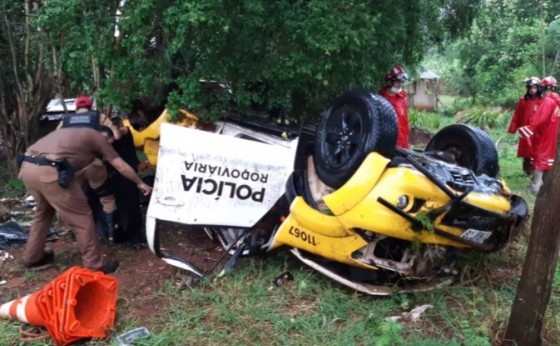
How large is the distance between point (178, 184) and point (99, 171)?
3.48 ft

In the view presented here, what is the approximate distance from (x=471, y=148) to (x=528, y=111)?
13.4ft

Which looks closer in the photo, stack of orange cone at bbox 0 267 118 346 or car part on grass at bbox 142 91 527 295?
stack of orange cone at bbox 0 267 118 346

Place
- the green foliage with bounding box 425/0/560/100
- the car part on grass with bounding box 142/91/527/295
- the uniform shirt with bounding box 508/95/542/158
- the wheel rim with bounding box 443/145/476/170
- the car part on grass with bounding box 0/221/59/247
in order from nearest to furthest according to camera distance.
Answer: the car part on grass with bounding box 142/91/527/295 < the wheel rim with bounding box 443/145/476/170 < the car part on grass with bounding box 0/221/59/247 < the uniform shirt with bounding box 508/95/542/158 < the green foliage with bounding box 425/0/560/100

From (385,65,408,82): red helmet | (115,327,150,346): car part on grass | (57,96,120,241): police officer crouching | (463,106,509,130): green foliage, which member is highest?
(385,65,408,82): red helmet

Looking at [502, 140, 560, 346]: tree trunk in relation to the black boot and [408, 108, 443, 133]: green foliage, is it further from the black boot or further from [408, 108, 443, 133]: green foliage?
[408, 108, 443, 133]: green foliage

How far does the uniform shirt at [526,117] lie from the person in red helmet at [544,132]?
0.16m

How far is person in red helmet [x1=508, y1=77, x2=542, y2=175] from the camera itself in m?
8.28

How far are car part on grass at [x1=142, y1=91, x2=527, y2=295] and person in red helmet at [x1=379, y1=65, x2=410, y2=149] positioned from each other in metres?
1.72

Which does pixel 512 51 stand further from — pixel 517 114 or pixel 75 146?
pixel 75 146

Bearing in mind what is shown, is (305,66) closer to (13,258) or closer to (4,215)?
(13,258)

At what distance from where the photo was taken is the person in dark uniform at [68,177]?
4586 mm

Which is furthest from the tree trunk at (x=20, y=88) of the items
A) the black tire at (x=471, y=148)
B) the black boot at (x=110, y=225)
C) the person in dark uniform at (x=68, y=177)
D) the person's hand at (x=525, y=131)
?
the person's hand at (x=525, y=131)

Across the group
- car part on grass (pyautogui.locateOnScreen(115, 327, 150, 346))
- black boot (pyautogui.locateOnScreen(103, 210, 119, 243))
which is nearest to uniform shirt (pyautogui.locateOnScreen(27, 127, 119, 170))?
black boot (pyautogui.locateOnScreen(103, 210, 119, 243))

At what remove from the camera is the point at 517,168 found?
404 inches
